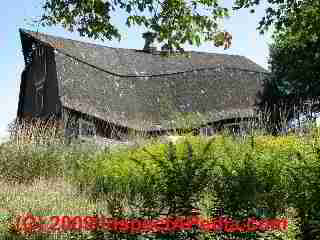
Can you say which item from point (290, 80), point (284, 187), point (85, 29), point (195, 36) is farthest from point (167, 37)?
point (290, 80)

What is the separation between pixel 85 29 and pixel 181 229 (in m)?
6.00

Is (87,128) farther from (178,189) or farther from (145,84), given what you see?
(178,189)

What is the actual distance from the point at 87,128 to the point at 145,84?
23.5 ft

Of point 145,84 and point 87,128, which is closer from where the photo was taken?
point 87,128

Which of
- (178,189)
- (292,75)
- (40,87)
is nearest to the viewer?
(178,189)

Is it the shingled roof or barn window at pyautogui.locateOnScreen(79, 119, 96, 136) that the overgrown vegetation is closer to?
barn window at pyautogui.locateOnScreen(79, 119, 96, 136)

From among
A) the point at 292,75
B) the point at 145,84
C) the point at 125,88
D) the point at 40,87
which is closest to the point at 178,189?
the point at 40,87

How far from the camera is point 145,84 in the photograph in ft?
98.9

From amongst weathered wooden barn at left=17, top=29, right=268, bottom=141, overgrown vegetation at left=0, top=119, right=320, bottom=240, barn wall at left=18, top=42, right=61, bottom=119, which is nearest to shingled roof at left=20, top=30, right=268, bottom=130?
weathered wooden barn at left=17, top=29, right=268, bottom=141

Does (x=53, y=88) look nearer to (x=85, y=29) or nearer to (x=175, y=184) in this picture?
(x=85, y=29)

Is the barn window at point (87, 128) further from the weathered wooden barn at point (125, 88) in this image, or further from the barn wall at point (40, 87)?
the barn wall at point (40, 87)

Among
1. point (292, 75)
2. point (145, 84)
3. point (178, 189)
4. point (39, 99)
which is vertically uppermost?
point (292, 75)

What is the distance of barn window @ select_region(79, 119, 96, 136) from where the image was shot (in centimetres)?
2387

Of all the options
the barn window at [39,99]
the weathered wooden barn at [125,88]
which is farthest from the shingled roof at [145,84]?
the barn window at [39,99]
